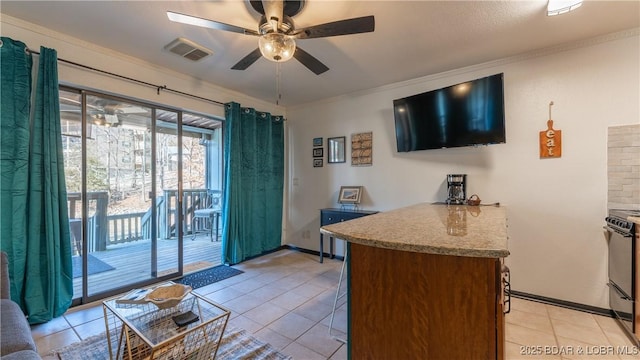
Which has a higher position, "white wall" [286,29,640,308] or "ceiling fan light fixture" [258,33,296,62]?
"ceiling fan light fixture" [258,33,296,62]

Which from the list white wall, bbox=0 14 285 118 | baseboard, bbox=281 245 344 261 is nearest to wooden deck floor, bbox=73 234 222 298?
baseboard, bbox=281 245 344 261

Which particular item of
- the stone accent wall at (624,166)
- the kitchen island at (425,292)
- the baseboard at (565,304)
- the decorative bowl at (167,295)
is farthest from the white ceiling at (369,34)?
the baseboard at (565,304)

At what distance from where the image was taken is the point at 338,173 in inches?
158

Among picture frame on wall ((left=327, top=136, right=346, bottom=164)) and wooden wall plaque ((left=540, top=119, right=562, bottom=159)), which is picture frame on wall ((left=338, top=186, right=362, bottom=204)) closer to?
picture frame on wall ((left=327, top=136, right=346, bottom=164))

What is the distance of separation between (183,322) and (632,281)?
10.1ft

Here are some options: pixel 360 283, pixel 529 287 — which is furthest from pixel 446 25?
pixel 529 287

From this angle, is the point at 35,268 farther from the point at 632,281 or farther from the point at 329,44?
the point at 632,281

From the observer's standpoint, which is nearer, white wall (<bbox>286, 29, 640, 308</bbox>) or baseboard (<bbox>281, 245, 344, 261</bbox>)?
white wall (<bbox>286, 29, 640, 308</bbox>)

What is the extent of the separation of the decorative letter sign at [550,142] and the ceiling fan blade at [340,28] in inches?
83.1

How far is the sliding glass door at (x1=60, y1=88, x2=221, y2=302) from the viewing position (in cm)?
254

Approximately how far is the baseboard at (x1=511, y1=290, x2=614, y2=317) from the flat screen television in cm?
157

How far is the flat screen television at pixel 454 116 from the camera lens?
2.48 m

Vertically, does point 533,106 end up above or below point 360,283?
above

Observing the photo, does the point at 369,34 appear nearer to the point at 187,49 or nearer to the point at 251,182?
the point at 187,49
